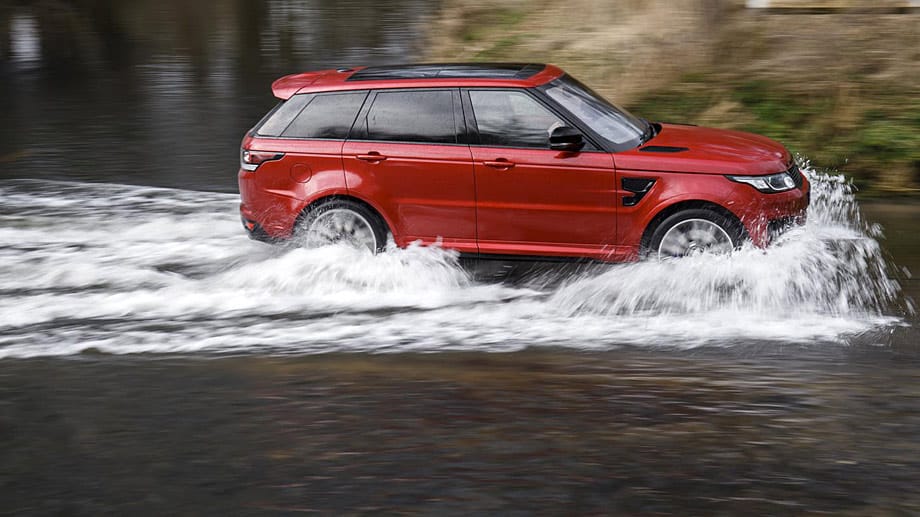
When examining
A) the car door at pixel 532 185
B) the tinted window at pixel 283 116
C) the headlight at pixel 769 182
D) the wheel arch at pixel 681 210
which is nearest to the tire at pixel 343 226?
the tinted window at pixel 283 116

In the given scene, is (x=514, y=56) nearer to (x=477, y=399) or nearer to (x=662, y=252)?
(x=662, y=252)

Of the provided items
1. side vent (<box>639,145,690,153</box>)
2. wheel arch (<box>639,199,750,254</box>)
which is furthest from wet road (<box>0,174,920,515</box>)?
side vent (<box>639,145,690,153</box>)

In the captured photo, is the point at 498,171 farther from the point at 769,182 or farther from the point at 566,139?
the point at 769,182

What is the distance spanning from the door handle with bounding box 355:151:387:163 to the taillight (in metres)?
0.68

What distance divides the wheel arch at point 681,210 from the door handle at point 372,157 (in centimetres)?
207

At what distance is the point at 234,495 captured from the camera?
5.12 meters

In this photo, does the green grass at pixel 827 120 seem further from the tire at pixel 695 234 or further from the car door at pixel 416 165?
the car door at pixel 416 165

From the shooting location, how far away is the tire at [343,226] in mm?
8477

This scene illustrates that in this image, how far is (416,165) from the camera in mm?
8188

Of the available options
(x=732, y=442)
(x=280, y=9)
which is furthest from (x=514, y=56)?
(x=280, y=9)

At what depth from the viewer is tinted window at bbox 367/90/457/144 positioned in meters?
8.23

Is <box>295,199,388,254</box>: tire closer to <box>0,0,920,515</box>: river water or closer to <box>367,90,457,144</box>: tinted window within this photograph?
<box>0,0,920,515</box>: river water

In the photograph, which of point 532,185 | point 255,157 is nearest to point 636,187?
point 532,185

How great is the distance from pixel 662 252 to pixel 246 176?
3.39 m
